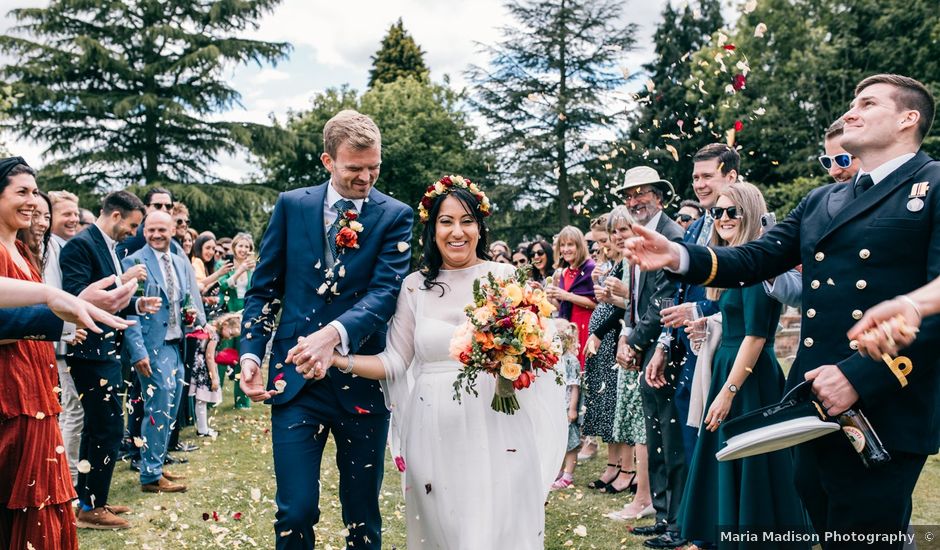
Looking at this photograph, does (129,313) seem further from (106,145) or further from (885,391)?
(106,145)

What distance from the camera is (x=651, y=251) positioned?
11.3 ft

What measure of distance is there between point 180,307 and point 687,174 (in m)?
30.3

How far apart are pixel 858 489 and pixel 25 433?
4042mm

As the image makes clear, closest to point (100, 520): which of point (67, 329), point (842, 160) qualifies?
point (67, 329)

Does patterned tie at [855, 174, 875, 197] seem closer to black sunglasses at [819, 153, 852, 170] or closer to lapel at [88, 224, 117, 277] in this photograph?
black sunglasses at [819, 153, 852, 170]

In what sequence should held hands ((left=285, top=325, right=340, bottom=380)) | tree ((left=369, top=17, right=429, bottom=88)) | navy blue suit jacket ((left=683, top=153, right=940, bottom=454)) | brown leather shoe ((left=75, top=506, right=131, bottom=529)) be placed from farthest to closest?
tree ((left=369, top=17, right=429, bottom=88)) → brown leather shoe ((left=75, top=506, right=131, bottom=529)) → held hands ((left=285, top=325, right=340, bottom=380)) → navy blue suit jacket ((left=683, top=153, right=940, bottom=454))

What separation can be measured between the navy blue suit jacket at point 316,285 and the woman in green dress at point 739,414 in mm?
2195

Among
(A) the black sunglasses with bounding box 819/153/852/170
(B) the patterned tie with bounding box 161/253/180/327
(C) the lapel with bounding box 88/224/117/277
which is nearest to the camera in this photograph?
(A) the black sunglasses with bounding box 819/153/852/170

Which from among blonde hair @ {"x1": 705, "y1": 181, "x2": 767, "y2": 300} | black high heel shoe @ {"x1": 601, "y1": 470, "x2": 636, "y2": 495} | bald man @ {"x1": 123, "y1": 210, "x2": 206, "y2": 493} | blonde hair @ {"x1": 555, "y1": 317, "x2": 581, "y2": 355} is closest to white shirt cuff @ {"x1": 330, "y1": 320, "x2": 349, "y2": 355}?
blonde hair @ {"x1": 705, "y1": 181, "x2": 767, "y2": 300}

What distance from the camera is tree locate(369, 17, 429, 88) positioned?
56.7m

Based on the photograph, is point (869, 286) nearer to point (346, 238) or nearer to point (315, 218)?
point (346, 238)

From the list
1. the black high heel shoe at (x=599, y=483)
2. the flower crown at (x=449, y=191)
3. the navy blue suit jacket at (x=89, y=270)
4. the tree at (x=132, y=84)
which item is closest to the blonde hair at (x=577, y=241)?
the black high heel shoe at (x=599, y=483)

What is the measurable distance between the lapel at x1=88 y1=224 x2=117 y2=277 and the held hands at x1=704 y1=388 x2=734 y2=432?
16.1 feet

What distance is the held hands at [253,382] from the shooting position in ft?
13.1
